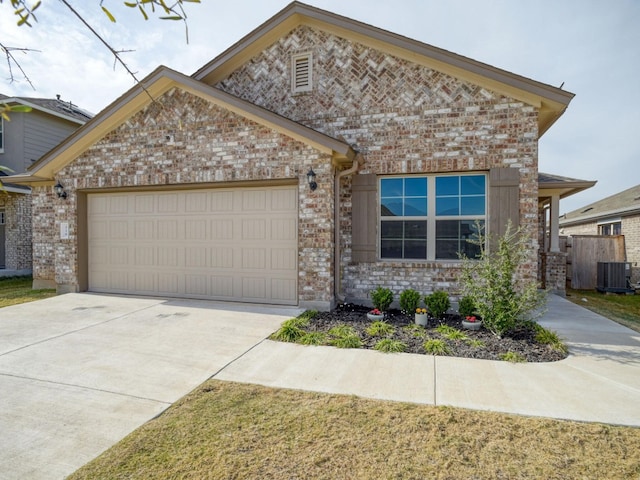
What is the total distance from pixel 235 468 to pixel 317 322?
3758 millimetres

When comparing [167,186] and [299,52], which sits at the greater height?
[299,52]

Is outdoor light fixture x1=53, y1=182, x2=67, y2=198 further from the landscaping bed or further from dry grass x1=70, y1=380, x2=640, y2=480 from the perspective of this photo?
dry grass x1=70, y1=380, x2=640, y2=480

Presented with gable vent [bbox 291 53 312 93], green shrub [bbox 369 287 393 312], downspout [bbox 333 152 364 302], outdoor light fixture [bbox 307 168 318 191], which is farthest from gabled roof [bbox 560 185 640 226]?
outdoor light fixture [bbox 307 168 318 191]

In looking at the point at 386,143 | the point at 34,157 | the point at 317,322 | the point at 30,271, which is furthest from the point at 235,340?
the point at 34,157

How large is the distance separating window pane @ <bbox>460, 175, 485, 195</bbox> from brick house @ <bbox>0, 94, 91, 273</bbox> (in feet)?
47.9

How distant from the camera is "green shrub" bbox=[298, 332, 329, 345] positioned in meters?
5.09

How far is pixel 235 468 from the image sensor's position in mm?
2410

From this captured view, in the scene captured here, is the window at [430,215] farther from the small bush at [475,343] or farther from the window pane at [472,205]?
the small bush at [475,343]

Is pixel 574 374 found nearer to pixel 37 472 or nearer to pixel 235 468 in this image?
pixel 235 468

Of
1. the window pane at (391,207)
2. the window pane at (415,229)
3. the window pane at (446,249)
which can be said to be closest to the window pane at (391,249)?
the window pane at (415,229)

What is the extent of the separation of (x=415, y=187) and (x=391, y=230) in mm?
1036

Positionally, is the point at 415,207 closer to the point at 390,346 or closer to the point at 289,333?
the point at 390,346

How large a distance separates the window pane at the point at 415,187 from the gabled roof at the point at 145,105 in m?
1.33

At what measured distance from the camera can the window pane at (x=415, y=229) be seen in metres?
7.21
